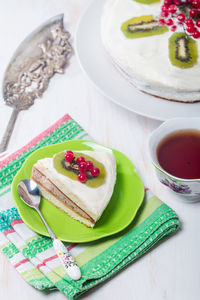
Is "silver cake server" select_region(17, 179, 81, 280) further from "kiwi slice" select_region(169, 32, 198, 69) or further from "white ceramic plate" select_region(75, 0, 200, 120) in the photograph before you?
"kiwi slice" select_region(169, 32, 198, 69)

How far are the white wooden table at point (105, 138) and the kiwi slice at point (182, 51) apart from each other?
27 centimetres

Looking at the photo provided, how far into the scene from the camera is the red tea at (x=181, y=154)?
1418 mm

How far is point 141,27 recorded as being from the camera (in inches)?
73.4

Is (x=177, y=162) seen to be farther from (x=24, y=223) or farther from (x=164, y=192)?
(x=24, y=223)

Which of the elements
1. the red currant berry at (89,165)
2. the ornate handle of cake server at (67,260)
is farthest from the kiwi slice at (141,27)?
the ornate handle of cake server at (67,260)

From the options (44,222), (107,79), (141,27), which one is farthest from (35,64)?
(44,222)

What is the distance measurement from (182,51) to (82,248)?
899 mm

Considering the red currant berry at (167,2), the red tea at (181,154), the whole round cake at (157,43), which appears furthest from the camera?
the red currant berry at (167,2)

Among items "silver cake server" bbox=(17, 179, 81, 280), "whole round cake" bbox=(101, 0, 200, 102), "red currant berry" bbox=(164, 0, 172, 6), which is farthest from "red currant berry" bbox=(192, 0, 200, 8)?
"silver cake server" bbox=(17, 179, 81, 280)

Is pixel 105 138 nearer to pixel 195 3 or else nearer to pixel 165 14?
pixel 165 14

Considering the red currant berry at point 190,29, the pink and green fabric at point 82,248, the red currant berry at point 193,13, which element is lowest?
the pink and green fabric at point 82,248

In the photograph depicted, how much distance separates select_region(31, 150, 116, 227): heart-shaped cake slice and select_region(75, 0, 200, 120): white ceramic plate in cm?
29

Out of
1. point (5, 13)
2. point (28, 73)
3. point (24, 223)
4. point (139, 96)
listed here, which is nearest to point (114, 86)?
point (139, 96)

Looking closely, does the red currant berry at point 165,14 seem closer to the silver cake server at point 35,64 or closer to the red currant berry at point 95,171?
the silver cake server at point 35,64
